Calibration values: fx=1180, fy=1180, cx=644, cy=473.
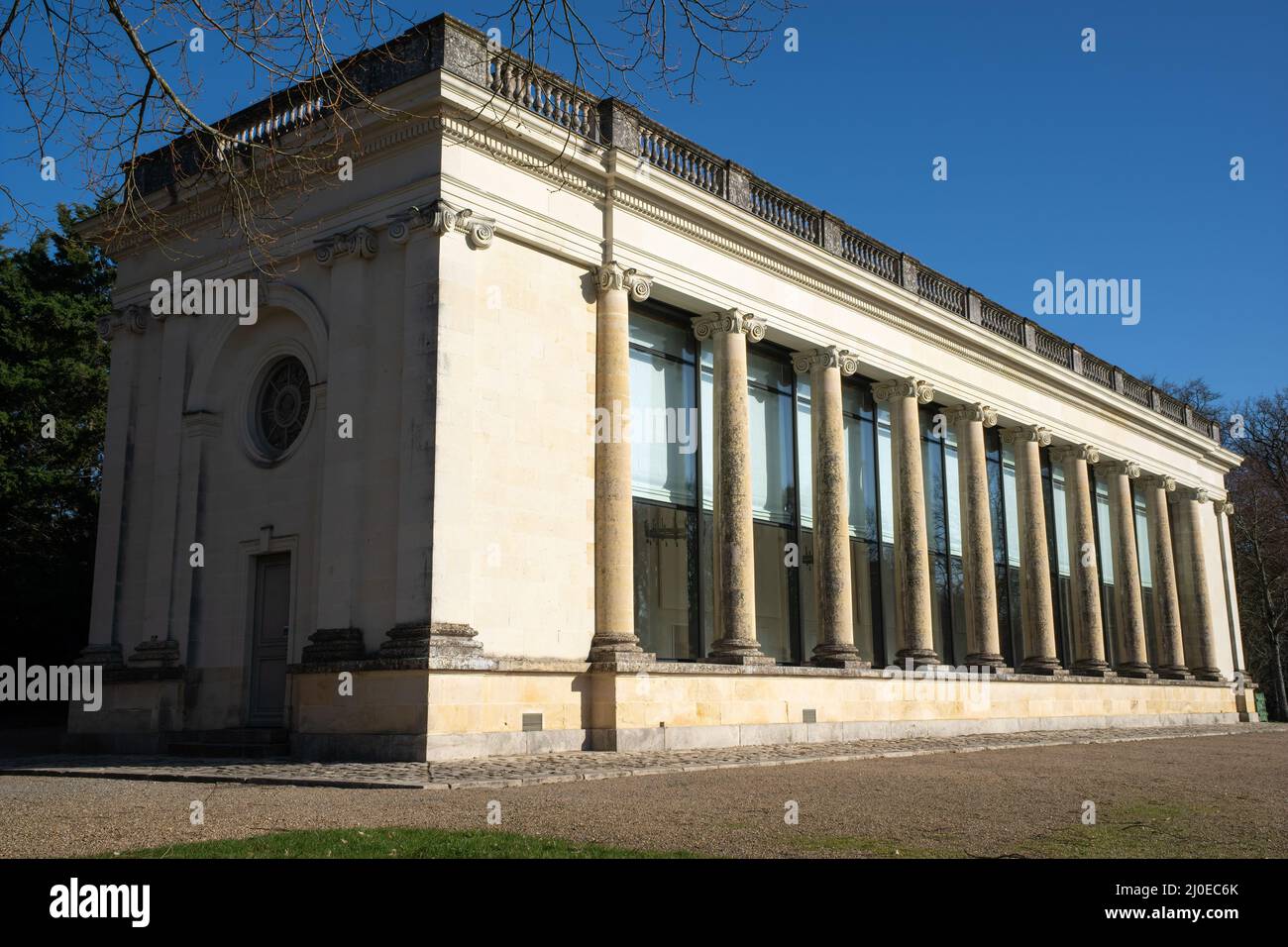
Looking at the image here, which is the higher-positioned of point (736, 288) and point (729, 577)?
point (736, 288)

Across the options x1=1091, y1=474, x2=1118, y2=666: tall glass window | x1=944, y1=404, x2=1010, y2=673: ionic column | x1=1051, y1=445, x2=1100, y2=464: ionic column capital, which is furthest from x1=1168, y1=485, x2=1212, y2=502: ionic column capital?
x1=944, y1=404, x2=1010, y2=673: ionic column

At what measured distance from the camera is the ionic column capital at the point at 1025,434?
107 feet

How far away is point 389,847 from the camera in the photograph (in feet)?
26.3

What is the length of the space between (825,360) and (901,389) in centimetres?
329

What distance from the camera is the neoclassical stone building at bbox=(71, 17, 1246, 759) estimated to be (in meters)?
17.8

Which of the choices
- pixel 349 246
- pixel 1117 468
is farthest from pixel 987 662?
pixel 349 246

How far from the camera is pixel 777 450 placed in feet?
84.3

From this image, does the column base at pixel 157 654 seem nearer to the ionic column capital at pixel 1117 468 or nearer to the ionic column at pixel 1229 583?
the ionic column capital at pixel 1117 468

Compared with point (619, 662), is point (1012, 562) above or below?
above

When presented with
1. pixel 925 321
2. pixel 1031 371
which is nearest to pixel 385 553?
pixel 925 321

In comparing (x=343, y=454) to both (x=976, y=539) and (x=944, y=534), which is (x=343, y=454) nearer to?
(x=976, y=539)

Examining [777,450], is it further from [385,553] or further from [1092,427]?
[1092,427]


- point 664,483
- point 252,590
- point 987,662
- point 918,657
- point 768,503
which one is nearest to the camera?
point 252,590
